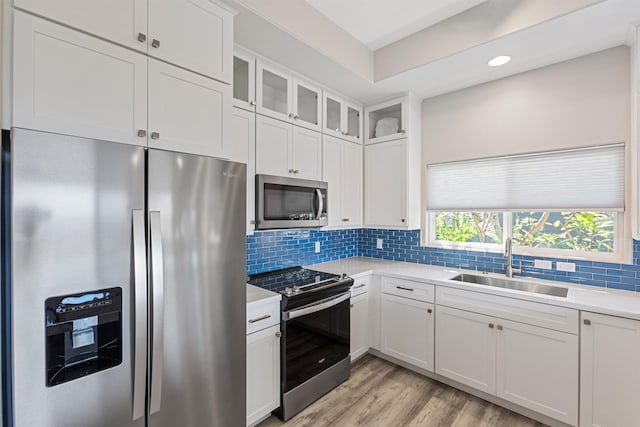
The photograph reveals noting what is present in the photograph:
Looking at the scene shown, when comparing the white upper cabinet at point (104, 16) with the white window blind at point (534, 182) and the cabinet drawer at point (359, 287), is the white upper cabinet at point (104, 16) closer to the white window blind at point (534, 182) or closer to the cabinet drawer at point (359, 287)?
the cabinet drawer at point (359, 287)

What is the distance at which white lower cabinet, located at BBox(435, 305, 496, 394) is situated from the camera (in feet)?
7.38

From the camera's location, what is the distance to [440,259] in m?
3.07

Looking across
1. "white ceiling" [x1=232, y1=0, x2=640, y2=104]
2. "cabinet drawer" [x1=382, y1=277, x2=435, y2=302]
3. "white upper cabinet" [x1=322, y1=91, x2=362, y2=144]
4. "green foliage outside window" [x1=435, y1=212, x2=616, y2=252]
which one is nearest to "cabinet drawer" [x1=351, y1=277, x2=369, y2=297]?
"cabinet drawer" [x1=382, y1=277, x2=435, y2=302]

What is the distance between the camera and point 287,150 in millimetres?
2455

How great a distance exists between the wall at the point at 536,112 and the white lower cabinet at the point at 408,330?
1.48 m

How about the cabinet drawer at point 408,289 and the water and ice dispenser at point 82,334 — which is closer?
the water and ice dispenser at point 82,334

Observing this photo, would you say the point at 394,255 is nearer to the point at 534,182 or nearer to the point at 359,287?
the point at 359,287

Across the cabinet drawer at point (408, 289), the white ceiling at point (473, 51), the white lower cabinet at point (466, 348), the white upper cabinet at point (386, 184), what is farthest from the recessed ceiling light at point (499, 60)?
the white lower cabinet at point (466, 348)

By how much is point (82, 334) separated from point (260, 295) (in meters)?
1.00

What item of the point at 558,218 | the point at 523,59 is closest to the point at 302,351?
the point at 558,218

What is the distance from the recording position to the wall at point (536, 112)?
7.14 feet

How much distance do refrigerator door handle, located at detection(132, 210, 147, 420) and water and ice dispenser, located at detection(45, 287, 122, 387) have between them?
0.06 m

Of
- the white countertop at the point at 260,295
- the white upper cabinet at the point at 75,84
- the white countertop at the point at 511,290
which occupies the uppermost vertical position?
the white upper cabinet at the point at 75,84

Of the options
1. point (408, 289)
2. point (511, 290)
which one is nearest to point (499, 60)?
point (511, 290)
